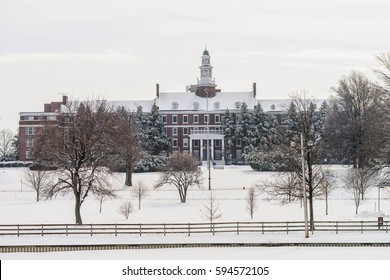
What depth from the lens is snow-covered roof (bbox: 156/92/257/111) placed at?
125375 millimetres

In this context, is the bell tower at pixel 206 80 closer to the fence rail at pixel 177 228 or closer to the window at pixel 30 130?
the window at pixel 30 130

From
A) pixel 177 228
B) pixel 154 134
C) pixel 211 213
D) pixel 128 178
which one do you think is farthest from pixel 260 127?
pixel 177 228

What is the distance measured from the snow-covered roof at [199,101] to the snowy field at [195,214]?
106 feet

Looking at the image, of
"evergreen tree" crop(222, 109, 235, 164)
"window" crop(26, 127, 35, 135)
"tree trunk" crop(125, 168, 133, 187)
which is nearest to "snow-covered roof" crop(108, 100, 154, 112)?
"window" crop(26, 127, 35, 135)

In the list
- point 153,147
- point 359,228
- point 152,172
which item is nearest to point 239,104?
point 153,147

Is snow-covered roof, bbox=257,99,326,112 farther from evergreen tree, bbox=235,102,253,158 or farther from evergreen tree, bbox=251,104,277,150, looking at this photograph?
evergreen tree, bbox=251,104,277,150

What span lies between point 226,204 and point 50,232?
72.3 ft

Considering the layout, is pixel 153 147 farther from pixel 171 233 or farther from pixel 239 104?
pixel 171 233

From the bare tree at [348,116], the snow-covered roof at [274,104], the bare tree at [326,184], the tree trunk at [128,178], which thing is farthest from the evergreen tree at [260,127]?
the bare tree at [326,184]

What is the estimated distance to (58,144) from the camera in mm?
52219

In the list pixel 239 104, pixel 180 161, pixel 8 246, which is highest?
pixel 239 104

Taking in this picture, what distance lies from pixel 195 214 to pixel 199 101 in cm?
7527

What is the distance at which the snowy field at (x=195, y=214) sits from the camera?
32781 millimetres

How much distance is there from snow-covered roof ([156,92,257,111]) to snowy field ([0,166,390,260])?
32.5m
